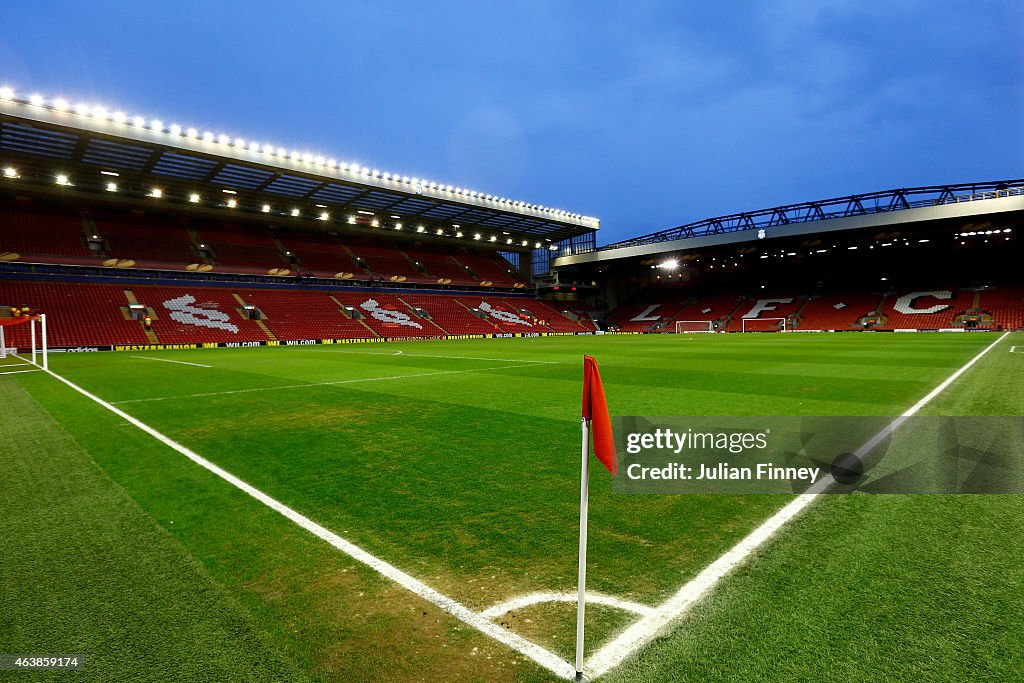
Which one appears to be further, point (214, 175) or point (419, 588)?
point (214, 175)

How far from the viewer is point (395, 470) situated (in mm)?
4984

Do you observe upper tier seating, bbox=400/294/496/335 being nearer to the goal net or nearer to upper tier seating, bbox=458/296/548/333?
upper tier seating, bbox=458/296/548/333

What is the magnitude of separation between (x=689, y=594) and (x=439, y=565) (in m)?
1.42

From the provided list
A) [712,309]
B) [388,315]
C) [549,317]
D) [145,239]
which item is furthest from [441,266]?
[712,309]

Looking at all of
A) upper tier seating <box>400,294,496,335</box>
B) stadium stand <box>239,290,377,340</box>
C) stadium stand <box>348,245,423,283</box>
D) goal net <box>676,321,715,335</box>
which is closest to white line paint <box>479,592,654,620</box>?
stadium stand <box>239,290,377,340</box>

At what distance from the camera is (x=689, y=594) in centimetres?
264

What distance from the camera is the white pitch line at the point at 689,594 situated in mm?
2152

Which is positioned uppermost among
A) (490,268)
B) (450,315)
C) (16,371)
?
(490,268)

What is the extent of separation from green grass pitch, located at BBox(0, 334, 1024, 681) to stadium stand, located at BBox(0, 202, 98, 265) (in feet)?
123

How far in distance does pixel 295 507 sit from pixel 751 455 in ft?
15.3

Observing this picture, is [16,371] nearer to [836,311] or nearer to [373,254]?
[373,254]

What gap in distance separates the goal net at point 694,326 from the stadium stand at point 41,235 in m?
51.4

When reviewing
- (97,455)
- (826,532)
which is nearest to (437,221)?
(97,455)

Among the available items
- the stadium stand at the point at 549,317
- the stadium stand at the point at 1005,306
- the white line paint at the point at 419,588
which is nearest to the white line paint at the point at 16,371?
the white line paint at the point at 419,588
